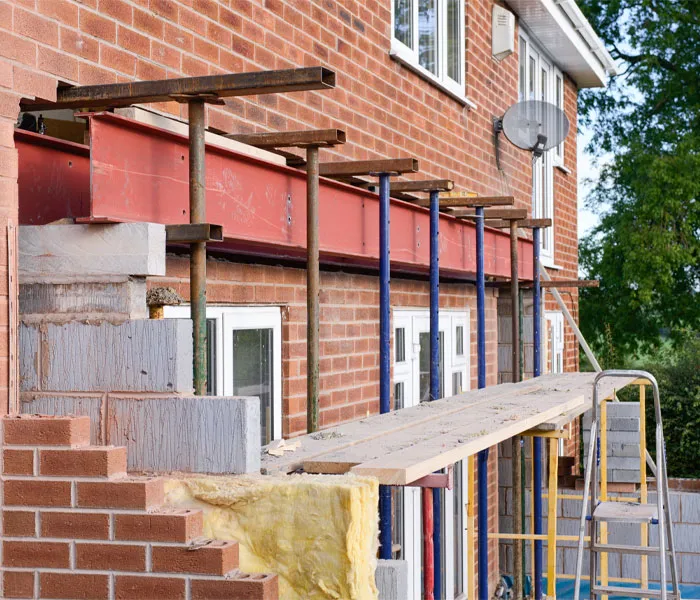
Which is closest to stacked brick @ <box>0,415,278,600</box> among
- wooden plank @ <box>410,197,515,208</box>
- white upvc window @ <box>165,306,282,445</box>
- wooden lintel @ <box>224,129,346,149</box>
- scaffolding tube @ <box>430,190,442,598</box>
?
wooden lintel @ <box>224,129,346,149</box>

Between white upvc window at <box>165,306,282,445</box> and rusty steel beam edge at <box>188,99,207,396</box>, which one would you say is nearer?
rusty steel beam edge at <box>188,99,207,396</box>

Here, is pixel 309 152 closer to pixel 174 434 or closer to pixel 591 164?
pixel 174 434

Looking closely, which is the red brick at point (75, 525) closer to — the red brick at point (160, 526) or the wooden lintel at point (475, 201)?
the red brick at point (160, 526)

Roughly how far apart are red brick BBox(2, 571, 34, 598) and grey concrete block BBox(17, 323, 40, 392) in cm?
55

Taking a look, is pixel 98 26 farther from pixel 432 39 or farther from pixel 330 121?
pixel 432 39

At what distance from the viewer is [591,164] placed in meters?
26.4

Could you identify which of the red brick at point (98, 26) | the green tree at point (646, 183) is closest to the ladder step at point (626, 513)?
the red brick at point (98, 26)

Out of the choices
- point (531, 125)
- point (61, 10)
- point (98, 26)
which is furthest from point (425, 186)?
point (531, 125)

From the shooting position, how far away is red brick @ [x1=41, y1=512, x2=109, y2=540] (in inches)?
121

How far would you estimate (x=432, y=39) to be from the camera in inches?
357

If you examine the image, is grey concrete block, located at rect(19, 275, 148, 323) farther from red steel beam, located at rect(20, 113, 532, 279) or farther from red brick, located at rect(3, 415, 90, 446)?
red brick, located at rect(3, 415, 90, 446)

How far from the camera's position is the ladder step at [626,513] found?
7625 mm

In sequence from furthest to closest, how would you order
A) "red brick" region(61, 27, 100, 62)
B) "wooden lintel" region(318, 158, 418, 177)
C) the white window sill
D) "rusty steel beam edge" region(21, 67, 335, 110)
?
the white window sill → "wooden lintel" region(318, 158, 418, 177) → "red brick" region(61, 27, 100, 62) → "rusty steel beam edge" region(21, 67, 335, 110)

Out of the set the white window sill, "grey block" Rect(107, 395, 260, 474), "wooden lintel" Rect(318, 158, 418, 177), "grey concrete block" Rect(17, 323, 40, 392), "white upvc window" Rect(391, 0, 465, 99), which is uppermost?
"white upvc window" Rect(391, 0, 465, 99)
